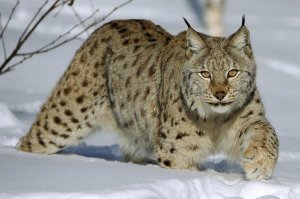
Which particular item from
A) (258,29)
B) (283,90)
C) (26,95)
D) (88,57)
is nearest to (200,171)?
(88,57)

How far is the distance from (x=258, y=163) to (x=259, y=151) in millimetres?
Answer: 78

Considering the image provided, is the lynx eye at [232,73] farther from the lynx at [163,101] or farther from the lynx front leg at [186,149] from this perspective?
the lynx front leg at [186,149]

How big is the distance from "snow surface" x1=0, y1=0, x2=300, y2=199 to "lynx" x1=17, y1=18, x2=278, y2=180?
163mm

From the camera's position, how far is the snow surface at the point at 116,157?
15.7ft

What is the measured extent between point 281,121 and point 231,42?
398 centimetres

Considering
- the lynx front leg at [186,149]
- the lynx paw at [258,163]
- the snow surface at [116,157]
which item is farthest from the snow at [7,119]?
the lynx paw at [258,163]

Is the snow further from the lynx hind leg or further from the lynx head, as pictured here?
the lynx head

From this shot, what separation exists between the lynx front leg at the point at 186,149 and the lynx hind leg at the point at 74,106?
0.90 meters

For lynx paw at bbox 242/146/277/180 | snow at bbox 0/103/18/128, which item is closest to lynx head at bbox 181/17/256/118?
lynx paw at bbox 242/146/277/180

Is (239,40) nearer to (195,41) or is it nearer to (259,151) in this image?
(195,41)

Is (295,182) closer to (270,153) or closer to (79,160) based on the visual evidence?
(270,153)

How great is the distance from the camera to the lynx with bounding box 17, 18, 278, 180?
5.54 m

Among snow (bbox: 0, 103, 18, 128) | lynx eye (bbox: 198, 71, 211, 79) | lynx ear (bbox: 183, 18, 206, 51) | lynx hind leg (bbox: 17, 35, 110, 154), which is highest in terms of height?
lynx ear (bbox: 183, 18, 206, 51)

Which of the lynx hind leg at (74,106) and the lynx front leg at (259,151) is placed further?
the lynx hind leg at (74,106)
